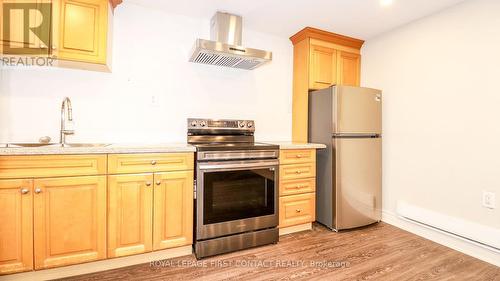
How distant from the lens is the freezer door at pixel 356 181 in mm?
2549

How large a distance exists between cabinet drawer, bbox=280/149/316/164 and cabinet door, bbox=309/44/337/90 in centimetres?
86

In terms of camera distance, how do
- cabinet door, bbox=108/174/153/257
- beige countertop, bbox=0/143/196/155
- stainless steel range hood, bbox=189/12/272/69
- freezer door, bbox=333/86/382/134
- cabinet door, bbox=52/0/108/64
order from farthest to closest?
freezer door, bbox=333/86/382/134, stainless steel range hood, bbox=189/12/272/69, cabinet door, bbox=52/0/108/64, cabinet door, bbox=108/174/153/257, beige countertop, bbox=0/143/196/155

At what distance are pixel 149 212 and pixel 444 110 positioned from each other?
2.81 meters

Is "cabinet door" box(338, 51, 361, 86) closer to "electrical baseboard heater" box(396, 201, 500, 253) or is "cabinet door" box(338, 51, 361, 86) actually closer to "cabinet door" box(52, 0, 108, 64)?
"electrical baseboard heater" box(396, 201, 500, 253)

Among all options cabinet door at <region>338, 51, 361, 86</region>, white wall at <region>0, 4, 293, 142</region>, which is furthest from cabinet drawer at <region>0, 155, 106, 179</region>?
cabinet door at <region>338, 51, 361, 86</region>

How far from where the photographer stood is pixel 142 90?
2.40 m

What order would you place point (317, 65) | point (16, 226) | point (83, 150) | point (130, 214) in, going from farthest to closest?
point (317, 65) < point (130, 214) < point (83, 150) < point (16, 226)

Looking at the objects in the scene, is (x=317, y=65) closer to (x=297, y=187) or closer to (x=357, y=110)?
(x=357, y=110)

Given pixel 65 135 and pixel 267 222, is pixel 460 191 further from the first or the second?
pixel 65 135

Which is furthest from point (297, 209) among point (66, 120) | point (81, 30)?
point (81, 30)

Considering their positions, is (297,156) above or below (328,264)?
above

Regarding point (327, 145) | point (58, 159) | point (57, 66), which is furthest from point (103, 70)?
point (327, 145)

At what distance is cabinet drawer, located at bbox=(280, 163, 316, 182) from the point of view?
2412 mm

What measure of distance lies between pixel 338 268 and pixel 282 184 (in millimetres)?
847
